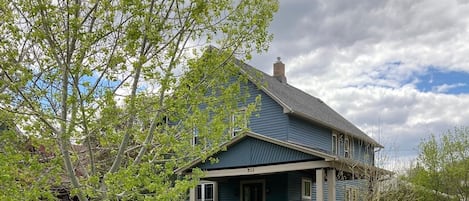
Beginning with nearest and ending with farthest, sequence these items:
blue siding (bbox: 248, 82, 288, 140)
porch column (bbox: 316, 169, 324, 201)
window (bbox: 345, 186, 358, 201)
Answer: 1. porch column (bbox: 316, 169, 324, 201)
2. window (bbox: 345, 186, 358, 201)
3. blue siding (bbox: 248, 82, 288, 140)

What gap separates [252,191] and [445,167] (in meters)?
7.68

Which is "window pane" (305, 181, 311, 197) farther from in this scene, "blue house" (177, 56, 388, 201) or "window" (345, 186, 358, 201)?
"window" (345, 186, 358, 201)

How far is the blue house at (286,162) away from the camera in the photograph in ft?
50.4

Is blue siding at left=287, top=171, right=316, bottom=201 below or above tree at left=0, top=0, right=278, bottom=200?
below

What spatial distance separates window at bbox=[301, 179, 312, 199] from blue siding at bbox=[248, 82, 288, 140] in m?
1.86

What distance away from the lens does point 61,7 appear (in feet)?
26.1

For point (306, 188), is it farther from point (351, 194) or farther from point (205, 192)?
point (205, 192)

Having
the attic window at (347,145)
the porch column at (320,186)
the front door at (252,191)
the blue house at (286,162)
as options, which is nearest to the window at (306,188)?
the blue house at (286,162)

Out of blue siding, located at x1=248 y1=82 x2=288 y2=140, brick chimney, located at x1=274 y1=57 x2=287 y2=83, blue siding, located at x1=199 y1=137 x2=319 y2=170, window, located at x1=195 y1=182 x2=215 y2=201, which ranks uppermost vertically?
brick chimney, located at x1=274 y1=57 x2=287 y2=83

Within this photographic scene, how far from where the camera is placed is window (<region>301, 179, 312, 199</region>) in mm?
18330

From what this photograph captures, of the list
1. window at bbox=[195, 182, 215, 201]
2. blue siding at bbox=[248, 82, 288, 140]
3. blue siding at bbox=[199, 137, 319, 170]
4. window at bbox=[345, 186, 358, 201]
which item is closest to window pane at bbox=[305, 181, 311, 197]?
blue siding at bbox=[248, 82, 288, 140]

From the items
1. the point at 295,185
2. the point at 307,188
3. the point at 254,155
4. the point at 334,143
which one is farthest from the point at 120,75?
the point at 334,143

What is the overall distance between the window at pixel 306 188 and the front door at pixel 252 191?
150cm

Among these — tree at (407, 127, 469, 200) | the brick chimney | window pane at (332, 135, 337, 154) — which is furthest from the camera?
the brick chimney
